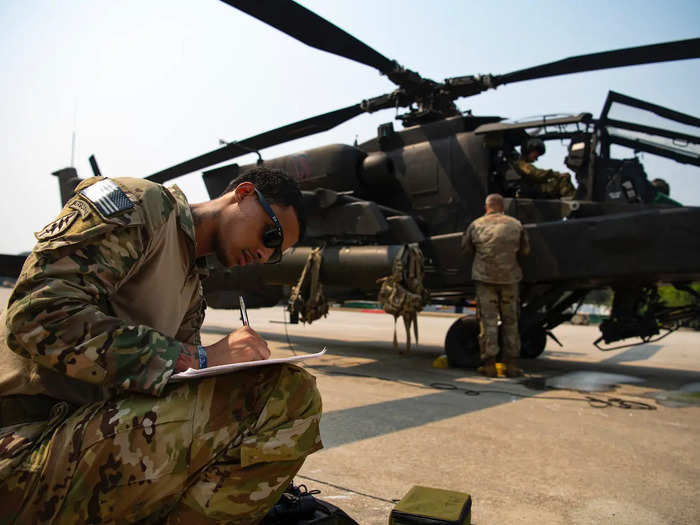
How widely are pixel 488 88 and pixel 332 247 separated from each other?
2552 mm

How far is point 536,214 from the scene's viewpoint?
18.2 feet

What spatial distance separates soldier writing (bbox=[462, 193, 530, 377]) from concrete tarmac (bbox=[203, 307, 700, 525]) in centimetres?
36

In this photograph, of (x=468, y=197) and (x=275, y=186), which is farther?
(x=468, y=197)

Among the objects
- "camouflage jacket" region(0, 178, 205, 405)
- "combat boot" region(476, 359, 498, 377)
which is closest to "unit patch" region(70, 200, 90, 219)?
"camouflage jacket" region(0, 178, 205, 405)

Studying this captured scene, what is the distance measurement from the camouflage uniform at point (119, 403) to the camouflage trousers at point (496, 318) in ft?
14.0

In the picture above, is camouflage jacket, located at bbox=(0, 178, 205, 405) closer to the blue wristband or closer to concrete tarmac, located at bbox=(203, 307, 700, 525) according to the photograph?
the blue wristband

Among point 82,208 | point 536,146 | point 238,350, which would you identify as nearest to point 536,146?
point 536,146

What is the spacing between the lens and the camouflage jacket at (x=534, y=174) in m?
5.63

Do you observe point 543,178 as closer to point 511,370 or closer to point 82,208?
point 511,370

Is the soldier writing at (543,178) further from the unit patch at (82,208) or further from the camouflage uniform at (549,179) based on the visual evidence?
the unit patch at (82,208)

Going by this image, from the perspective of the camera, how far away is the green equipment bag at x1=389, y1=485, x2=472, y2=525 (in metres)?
1.47

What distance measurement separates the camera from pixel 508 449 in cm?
269

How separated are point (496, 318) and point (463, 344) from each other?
714 mm

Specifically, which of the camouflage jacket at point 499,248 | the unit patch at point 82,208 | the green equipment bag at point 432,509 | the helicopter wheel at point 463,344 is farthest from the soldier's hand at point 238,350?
the helicopter wheel at point 463,344
